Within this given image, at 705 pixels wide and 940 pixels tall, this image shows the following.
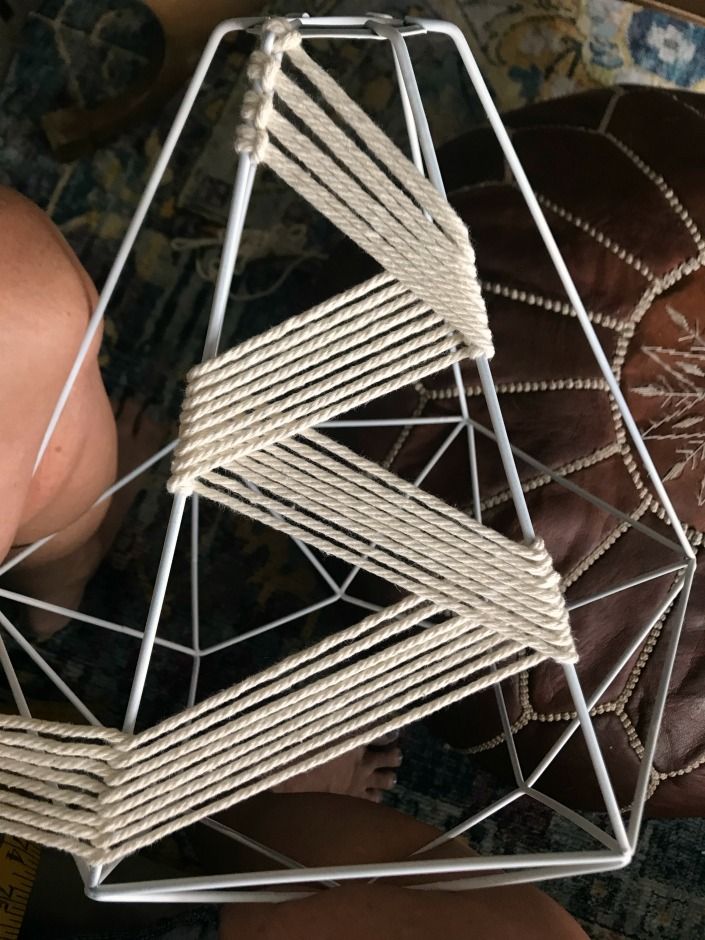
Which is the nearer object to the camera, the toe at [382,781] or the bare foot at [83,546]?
the bare foot at [83,546]

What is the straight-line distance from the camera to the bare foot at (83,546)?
1.00 m

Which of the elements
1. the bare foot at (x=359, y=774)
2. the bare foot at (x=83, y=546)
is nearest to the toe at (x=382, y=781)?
the bare foot at (x=359, y=774)

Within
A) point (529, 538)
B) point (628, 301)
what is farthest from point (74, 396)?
point (628, 301)

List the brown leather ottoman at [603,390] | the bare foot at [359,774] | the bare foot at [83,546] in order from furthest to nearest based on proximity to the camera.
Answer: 1. the bare foot at [359,774]
2. the bare foot at [83,546]
3. the brown leather ottoman at [603,390]

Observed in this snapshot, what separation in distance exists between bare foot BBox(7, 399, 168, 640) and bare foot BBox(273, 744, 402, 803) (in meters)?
0.41

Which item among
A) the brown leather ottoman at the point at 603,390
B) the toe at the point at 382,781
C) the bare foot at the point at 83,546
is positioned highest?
the brown leather ottoman at the point at 603,390

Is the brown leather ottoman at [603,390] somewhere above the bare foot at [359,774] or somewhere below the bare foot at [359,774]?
above

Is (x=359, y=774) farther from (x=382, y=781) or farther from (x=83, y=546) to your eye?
(x=83, y=546)

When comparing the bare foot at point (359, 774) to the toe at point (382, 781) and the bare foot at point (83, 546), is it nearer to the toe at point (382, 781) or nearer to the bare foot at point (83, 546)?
the toe at point (382, 781)

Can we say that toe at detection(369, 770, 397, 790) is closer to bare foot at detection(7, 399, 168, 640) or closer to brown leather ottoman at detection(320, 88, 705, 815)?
brown leather ottoman at detection(320, 88, 705, 815)

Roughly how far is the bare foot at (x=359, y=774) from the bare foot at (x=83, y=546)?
0.41 m

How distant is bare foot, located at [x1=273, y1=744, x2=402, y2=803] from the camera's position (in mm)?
1158

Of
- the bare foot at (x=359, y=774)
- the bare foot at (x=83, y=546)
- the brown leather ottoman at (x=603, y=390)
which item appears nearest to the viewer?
the brown leather ottoman at (x=603, y=390)

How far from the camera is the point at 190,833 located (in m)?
1.07
